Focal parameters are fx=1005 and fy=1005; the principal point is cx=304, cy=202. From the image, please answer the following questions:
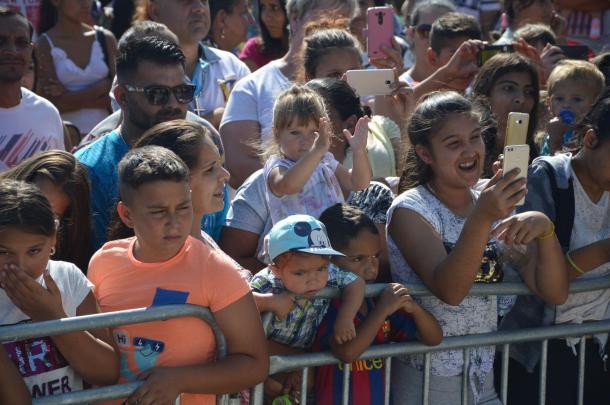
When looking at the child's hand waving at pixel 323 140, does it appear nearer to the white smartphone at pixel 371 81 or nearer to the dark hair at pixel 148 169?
the dark hair at pixel 148 169

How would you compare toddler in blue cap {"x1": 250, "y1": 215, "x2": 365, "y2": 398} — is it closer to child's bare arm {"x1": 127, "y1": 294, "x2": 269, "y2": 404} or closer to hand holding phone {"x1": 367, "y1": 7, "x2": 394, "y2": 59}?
child's bare arm {"x1": 127, "y1": 294, "x2": 269, "y2": 404}

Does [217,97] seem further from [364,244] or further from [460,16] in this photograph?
[364,244]

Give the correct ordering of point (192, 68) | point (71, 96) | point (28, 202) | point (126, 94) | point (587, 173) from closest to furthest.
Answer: point (28, 202) → point (587, 173) → point (126, 94) → point (192, 68) → point (71, 96)

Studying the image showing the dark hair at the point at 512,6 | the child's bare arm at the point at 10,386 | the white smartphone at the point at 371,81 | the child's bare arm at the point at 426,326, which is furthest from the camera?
the dark hair at the point at 512,6

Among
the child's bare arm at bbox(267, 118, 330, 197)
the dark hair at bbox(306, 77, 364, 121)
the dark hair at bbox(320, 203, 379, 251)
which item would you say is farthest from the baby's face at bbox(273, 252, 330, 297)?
the dark hair at bbox(306, 77, 364, 121)

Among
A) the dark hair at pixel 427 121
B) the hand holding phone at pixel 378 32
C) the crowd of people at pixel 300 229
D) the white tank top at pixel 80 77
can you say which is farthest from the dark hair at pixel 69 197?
the white tank top at pixel 80 77

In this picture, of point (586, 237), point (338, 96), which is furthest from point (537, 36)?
point (586, 237)

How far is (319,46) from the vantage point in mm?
5703

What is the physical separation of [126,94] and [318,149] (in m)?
1.04

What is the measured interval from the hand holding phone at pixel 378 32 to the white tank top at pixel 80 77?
2.08m

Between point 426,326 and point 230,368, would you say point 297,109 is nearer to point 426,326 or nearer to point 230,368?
point 426,326

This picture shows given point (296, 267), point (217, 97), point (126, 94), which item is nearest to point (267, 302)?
point (296, 267)

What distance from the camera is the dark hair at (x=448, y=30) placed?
21.6 ft

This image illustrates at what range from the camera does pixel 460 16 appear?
673 centimetres
